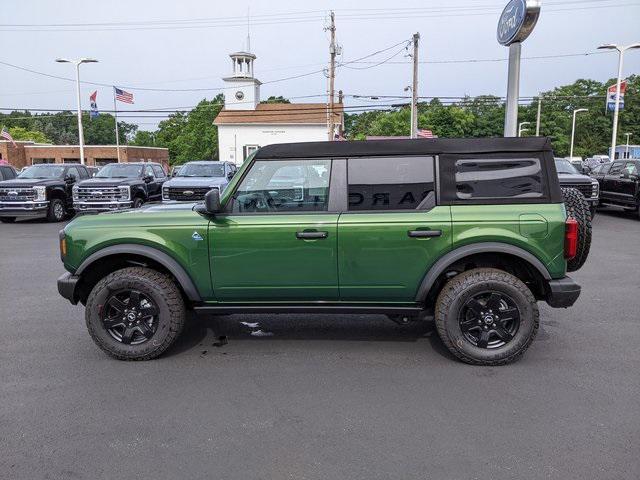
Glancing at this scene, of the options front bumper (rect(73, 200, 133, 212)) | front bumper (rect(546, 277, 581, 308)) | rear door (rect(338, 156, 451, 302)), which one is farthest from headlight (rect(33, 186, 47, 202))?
front bumper (rect(546, 277, 581, 308))

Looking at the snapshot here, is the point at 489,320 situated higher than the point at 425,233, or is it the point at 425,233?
the point at 425,233

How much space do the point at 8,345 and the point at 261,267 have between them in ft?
8.73

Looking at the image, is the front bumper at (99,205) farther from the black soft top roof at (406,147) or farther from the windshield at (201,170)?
the black soft top roof at (406,147)

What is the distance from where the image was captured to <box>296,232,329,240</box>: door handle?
A: 429 cm

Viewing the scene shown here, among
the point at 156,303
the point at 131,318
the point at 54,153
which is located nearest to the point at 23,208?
the point at 131,318

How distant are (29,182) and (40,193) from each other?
1.67 ft

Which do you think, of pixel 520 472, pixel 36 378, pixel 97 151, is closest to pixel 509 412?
pixel 520 472

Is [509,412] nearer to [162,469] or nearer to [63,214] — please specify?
[162,469]

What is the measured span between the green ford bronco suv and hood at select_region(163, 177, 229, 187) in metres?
10.4

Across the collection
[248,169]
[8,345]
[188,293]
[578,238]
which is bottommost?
[8,345]

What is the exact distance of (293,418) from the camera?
3.52 m

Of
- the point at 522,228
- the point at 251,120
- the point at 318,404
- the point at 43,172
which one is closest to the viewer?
the point at 318,404

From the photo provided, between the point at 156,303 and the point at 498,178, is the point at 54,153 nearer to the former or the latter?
the point at 156,303

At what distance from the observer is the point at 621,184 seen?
1583cm
